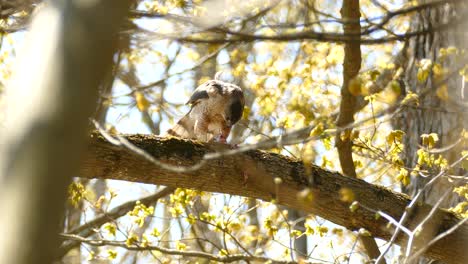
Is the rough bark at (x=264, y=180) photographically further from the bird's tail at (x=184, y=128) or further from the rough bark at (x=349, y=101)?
the bird's tail at (x=184, y=128)

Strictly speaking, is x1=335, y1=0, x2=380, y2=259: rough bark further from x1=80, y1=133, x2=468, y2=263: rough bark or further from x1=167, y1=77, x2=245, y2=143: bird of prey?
x1=167, y1=77, x2=245, y2=143: bird of prey

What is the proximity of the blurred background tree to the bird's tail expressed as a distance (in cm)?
26

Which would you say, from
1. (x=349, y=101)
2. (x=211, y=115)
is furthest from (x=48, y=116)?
(x=211, y=115)

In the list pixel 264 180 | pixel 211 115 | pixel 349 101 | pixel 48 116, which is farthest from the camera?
pixel 211 115

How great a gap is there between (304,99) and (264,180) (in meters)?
2.12

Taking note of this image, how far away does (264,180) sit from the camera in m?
3.82

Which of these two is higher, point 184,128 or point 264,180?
point 184,128

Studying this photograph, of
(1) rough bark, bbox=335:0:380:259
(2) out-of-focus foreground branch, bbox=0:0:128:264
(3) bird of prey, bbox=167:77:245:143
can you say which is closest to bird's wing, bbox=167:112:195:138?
(3) bird of prey, bbox=167:77:245:143

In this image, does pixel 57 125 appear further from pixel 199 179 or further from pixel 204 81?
pixel 204 81

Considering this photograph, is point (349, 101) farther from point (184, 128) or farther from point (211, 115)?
point (184, 128)

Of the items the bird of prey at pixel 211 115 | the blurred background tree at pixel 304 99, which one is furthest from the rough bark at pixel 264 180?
the bird of prey at pixel 211 115

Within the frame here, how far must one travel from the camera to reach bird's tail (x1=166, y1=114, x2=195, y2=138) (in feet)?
20.5

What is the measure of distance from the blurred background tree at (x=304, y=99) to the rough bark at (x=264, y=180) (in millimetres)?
179

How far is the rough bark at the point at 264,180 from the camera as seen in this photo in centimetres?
394
